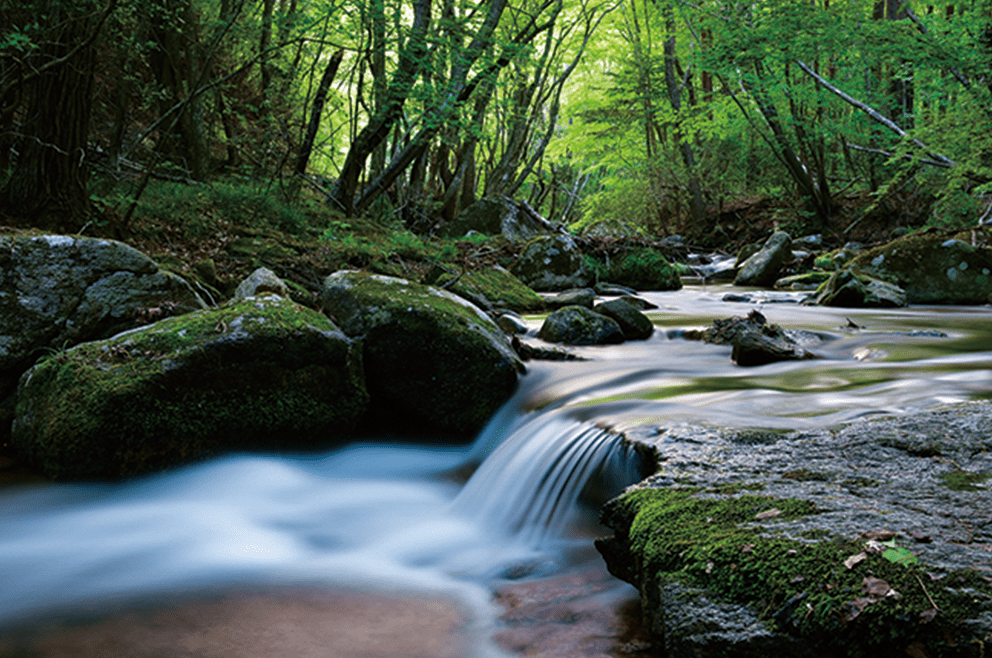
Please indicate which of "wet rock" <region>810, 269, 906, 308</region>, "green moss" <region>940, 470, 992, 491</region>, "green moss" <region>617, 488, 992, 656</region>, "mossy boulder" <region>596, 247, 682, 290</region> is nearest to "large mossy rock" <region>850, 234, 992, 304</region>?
"wet rock" <region>810, 269, 906, 308</region>

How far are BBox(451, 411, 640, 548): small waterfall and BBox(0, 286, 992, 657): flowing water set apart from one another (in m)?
0.01

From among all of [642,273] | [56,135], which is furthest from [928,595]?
[642,273]

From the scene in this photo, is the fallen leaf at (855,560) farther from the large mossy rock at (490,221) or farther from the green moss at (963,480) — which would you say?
the large mossy rock at (490,221)

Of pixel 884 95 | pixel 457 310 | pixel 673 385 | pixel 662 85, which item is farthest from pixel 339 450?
pixel 662 85

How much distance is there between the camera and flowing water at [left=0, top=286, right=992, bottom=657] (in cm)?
252

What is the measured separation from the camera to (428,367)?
4.37 meters

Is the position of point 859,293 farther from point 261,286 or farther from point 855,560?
point 855,560

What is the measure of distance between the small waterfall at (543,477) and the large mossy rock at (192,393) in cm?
121

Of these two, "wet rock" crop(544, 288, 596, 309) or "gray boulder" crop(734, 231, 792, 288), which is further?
"gray boulder" crop(734, 231, 792, 288)

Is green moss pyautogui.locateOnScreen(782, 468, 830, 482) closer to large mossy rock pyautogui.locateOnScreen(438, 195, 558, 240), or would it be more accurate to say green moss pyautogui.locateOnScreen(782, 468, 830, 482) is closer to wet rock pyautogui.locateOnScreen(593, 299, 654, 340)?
wet rock pyautogui.locateOnScreen(593, 299, 654, 340)

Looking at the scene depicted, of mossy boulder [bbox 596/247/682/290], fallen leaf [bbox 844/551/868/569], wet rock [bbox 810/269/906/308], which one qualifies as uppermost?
mossy boulder [bbox 596/247/682/290]

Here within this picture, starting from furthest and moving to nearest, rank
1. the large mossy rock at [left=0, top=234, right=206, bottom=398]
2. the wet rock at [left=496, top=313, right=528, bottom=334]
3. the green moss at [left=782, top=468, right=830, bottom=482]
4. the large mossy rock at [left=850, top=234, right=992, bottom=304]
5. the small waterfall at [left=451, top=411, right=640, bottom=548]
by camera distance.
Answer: the large mossy rock at [left=850, top=234, right=992, bottom=304]
the wet rock at [left=496, top=313, right=528, bottom=334]
the large mossy rock at [left=0, top=234, right=206, bottom=398]
the small waterfall at [left=451, top=411, right=640, bottom=548]
the green moss at [left=782, top=468, right=830, bottom=482]

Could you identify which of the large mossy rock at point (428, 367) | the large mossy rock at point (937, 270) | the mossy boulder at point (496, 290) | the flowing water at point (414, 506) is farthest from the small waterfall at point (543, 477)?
the large mossy rock at point (937, 270)

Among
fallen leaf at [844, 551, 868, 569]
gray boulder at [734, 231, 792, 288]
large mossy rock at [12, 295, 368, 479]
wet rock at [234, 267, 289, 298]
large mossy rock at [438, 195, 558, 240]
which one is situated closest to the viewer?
fallen leaf at [844, 551, 868, 569]
